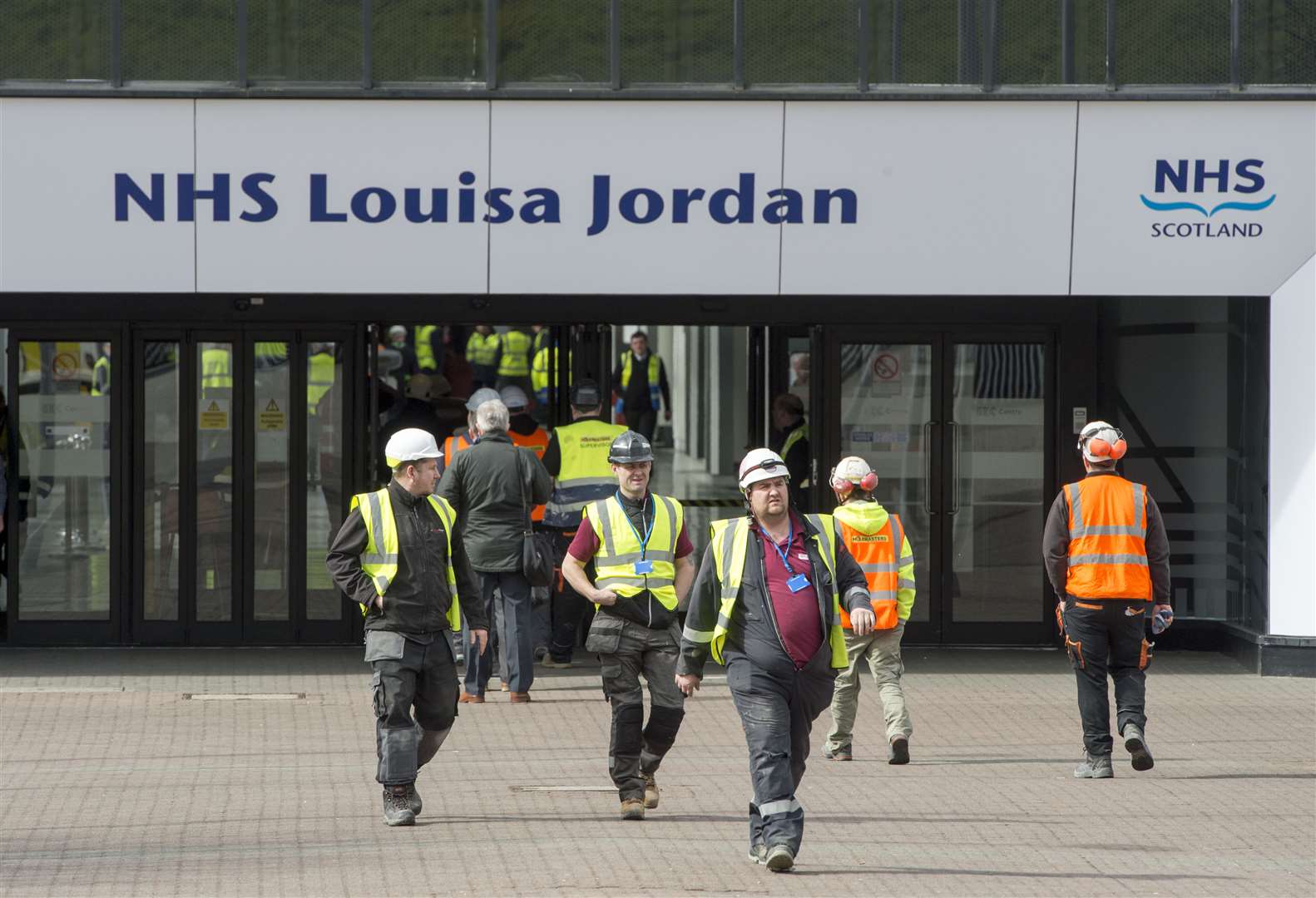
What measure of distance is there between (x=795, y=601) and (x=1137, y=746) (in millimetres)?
2978

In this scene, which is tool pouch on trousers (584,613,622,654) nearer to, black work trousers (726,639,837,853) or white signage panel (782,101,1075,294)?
black work trousers (726,639,837,853)

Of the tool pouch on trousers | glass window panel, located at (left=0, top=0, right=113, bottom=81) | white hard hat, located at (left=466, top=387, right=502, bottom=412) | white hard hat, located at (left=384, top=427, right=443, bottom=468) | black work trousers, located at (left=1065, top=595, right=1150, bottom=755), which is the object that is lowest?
black work trousers, located at (left=1065, top=595, right=1150, bottom=755)

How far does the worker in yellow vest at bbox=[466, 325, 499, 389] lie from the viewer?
56.5 feet

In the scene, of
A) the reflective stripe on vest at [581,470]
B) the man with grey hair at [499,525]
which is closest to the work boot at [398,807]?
the man with grey hair at [499,525]

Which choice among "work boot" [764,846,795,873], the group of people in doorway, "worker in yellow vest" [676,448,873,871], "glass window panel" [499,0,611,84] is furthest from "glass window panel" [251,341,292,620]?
"work boot" [764,846,795,873]

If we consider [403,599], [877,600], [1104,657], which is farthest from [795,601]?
[1104,657]

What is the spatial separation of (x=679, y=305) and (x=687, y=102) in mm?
1698

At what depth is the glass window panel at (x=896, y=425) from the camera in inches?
552

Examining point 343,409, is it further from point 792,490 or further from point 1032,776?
point 1032,776

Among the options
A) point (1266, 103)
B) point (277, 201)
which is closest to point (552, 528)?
point (277, 201)

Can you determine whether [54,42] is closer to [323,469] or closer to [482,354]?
[323,469]

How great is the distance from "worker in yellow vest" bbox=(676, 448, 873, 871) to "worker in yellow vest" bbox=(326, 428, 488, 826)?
1.22m

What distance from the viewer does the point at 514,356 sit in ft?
57.2

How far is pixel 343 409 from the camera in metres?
13.9
